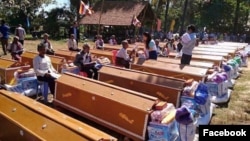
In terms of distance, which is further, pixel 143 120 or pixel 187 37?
pixel 187 37

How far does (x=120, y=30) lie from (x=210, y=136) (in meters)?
27.4

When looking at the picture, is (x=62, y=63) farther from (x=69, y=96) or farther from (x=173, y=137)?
(x=173, y=137)

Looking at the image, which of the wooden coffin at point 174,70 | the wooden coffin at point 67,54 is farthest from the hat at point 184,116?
the wooden coffin at point 67,54

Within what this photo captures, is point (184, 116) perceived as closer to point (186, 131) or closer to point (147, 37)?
point (186, 131)

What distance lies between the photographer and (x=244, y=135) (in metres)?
4.84

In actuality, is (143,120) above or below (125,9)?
below

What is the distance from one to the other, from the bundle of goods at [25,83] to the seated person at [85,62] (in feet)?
4.82

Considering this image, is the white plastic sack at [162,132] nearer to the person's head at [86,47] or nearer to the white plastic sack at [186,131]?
the white plastic sack at [186,131]

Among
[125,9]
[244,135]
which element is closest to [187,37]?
[244,135]

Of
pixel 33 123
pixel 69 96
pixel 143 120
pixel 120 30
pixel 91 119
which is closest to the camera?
pixel 33 123

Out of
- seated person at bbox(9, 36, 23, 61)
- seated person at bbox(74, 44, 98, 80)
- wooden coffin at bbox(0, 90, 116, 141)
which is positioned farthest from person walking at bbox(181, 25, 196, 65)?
wooden coffin at bbox(0, 90, 116, 141)

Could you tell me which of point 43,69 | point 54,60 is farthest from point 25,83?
point 54,60

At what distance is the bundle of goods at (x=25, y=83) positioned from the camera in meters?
8.48

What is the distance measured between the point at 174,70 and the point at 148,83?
1837 millimetres
